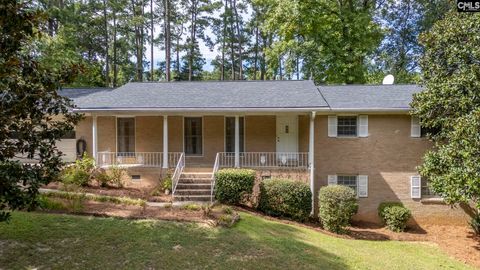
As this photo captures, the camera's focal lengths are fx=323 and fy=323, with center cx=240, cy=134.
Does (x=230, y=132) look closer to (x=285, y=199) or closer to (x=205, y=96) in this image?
(x=205, y=96)

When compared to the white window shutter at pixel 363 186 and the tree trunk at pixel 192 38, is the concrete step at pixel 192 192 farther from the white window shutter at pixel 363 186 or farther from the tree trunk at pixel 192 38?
the tree trunk at pixel 192 38

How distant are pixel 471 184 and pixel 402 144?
483 cm

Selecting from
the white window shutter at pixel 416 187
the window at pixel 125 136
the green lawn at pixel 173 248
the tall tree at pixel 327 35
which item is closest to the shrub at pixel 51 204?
the green lawn at pixel 173 248

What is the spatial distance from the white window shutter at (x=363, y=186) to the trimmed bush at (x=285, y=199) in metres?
3.52

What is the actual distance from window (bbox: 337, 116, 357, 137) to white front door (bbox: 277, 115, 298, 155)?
2.00 metres

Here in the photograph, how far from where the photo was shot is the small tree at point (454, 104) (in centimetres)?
1018

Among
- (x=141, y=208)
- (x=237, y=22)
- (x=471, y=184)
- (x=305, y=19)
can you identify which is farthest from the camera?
(x=237, y=22)

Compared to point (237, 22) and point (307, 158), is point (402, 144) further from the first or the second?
point (237, 22)

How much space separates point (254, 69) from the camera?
40.0m

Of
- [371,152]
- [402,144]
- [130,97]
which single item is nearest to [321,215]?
[371,152]

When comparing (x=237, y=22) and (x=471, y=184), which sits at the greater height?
(x=237, y=22)

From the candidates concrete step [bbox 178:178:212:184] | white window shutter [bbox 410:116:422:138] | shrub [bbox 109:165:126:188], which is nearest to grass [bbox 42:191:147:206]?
shrub [bbox 109:165:126:188]

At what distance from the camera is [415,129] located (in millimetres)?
14398

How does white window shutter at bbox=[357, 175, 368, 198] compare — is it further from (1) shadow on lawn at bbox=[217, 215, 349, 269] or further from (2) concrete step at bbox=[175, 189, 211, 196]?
(2) concrete step at bbox=[175, 189, 211, 196]
